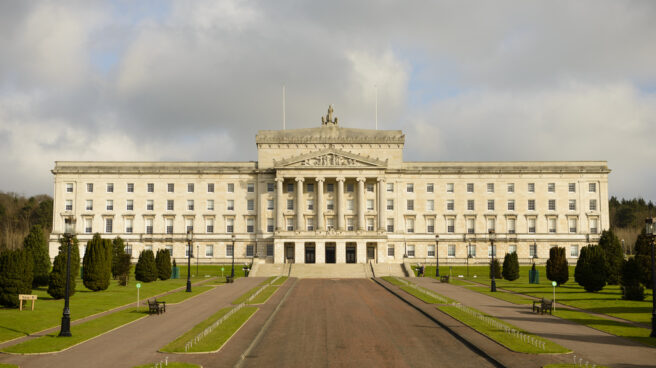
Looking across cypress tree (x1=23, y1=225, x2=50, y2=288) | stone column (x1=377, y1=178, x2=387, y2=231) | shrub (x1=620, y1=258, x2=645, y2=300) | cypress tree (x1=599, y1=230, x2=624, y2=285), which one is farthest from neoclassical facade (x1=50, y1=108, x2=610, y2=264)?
shrub (x1=620, y1=258, x2=645, y2=300)

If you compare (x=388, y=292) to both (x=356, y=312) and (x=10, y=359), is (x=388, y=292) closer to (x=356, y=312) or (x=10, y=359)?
(x=356, y=312)

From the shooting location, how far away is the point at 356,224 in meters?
110

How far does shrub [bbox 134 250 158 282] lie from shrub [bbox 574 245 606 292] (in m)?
50.6

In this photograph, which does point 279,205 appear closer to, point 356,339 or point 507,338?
point 356,339

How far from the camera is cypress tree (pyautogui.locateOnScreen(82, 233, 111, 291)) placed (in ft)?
200

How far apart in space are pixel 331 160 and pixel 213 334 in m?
75.5

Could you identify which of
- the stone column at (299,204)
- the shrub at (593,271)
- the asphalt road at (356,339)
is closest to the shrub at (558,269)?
the shrub at (593,271)

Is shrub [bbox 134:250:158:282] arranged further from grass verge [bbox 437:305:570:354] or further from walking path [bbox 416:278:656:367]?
grass verge [bbox 437:305:570:354]

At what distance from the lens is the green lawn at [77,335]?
29639mm

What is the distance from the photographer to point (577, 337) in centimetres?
3350

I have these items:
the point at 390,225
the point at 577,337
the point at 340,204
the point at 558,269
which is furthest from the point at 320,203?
the point at 577,337

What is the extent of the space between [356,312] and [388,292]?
1801cm

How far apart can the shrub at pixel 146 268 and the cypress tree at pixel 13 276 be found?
27.3 meters

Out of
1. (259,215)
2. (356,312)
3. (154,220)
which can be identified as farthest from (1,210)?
(356,312)
